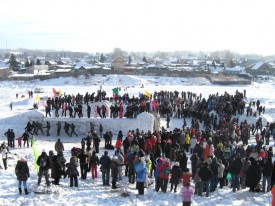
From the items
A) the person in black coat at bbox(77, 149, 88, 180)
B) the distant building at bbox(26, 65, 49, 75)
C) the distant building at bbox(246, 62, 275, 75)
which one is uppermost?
the distant building at bbox(246, 62, 275, 75)

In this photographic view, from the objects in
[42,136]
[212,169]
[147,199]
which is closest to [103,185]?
[147,199]

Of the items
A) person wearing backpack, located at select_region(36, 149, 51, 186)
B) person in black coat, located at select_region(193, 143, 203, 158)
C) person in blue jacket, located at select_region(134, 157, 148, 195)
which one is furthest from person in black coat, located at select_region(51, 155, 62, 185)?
person in black coat, located at select_region(193, 143, 203, 158)

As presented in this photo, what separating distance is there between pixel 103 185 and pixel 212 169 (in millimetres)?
3449

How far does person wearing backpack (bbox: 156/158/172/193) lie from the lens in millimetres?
11281

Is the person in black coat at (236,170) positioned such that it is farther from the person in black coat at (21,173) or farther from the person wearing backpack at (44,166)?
the person in black coat at (21,173)

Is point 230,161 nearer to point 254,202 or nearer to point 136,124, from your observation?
point 254,202

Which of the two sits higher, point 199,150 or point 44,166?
point 44,166

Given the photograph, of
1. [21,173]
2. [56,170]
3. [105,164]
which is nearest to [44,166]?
[56,170]

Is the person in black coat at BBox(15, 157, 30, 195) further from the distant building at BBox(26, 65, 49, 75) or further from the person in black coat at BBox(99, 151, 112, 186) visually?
the distant building at BBox(26, 65, 49, 75)

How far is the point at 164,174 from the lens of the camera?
11.3 meters

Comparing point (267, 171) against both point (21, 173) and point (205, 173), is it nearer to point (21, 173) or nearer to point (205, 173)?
point (205, 173)

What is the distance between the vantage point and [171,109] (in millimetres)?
27703

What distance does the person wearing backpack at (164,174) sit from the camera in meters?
11.3

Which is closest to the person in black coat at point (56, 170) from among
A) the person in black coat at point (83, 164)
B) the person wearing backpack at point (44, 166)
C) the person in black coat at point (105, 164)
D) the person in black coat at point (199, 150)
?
the person wearing backpack at point (44, 166)
